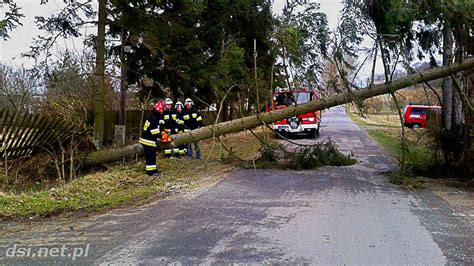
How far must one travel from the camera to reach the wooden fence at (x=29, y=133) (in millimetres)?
9758

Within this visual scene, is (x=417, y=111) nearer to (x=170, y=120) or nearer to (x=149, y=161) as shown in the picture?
(x=170, y=120)

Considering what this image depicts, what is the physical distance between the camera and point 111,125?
18.3 meters

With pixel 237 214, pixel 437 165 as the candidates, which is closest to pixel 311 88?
pixel 437 165

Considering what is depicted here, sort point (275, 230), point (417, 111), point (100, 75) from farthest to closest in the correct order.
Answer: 1. point (417, 111)
2. point (100, 75)
3. point (275, 230)

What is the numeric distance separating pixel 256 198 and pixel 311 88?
4586mm

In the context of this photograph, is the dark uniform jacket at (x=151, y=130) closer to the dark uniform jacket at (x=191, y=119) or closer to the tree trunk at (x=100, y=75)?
the dark uniform jacket at (x=191, y=119)

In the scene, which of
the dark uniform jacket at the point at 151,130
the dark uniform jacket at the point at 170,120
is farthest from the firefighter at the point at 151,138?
the dark uniform jacket at the point at 170,120

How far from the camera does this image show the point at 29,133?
10352 millimetres

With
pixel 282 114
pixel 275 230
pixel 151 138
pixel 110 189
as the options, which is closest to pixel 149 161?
pixel 151 138

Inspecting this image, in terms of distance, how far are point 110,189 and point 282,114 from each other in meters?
4.44
